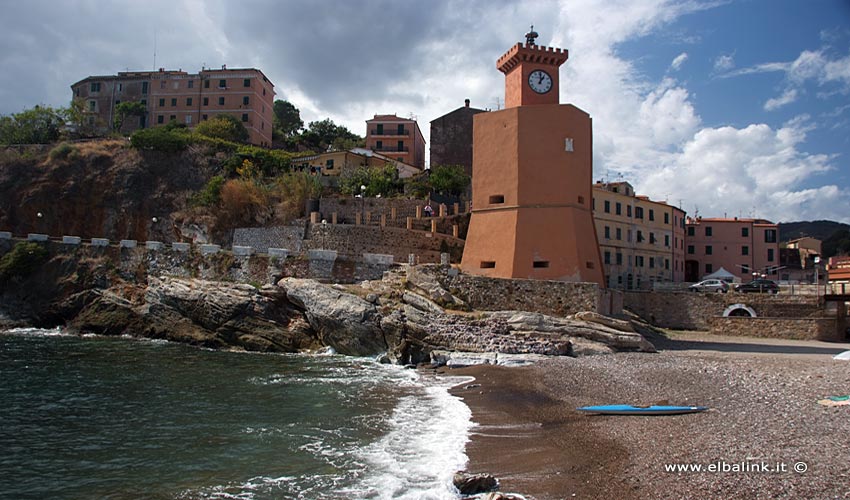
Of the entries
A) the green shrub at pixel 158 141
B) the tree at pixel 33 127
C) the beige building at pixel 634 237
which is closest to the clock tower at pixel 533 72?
the beige building at pixel 634 237

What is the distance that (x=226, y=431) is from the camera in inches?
460

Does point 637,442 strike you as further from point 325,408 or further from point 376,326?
point 376,326

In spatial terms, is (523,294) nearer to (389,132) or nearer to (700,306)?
(700,306)

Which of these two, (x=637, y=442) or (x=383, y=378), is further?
(x=383, y=378)

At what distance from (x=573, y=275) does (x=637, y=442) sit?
17206 mm

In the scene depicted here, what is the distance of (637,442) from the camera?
9.52 m

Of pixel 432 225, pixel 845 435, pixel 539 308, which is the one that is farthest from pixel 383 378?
pixel 432 225

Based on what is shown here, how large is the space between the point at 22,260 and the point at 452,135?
36265mm

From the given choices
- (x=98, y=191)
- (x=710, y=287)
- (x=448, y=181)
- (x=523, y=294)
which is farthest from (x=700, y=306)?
(x=98, y=191)

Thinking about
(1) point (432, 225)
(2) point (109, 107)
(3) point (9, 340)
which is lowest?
(3) point (9, 340)

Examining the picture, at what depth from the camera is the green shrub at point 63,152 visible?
4688 cm

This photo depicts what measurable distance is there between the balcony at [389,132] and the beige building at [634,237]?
2434cm

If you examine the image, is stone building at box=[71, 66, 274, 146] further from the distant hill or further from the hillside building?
the distant hill

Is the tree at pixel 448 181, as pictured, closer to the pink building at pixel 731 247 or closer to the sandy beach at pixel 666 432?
the pink building at pixel 731 247
